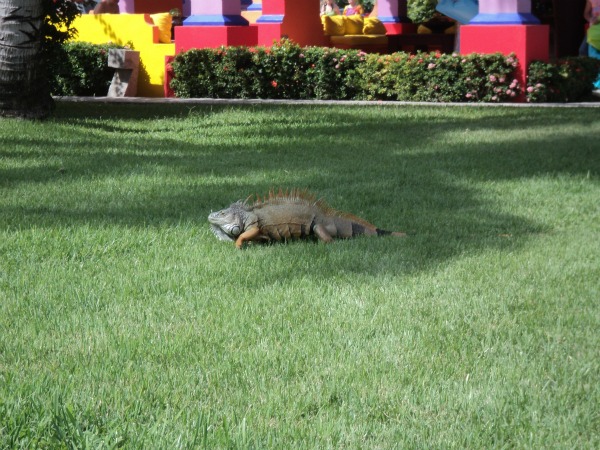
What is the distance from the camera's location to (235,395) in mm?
3854

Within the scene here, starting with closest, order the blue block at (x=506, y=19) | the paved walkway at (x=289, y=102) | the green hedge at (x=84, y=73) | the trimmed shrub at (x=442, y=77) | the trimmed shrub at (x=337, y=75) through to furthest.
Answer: the paved walkway at (x=289, y=102) → the trimmed shrub at (x=442, y=77) → the trimmed shrub at (x=337, y=75) → the blue block at (x=506, y=19) → the green hedge at (x=84, y=73)

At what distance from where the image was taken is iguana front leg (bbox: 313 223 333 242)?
255 inches

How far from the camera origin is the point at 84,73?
62.7 ft

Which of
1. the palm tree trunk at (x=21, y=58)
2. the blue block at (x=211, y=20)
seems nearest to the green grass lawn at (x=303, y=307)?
the palm tree trunk at (x=21, y=58)

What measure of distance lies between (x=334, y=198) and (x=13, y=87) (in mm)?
6254

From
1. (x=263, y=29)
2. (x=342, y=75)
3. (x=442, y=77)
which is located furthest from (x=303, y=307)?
(x=263, y=29)

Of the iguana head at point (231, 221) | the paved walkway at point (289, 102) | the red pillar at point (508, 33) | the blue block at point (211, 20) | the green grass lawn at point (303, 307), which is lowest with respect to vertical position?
the green grass lawn at point (303, 307)

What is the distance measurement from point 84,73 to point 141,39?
1545 mm

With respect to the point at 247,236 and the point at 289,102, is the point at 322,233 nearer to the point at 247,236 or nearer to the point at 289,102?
the point at 247,236

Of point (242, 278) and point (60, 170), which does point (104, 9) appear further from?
point (242, 278)

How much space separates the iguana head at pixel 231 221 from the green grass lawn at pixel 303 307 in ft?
0.46

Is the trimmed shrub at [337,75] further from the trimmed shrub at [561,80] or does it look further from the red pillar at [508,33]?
the red pillar at [508,33]

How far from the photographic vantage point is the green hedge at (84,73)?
19000 millimetres

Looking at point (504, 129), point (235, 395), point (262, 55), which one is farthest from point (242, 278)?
point (262, 55)
